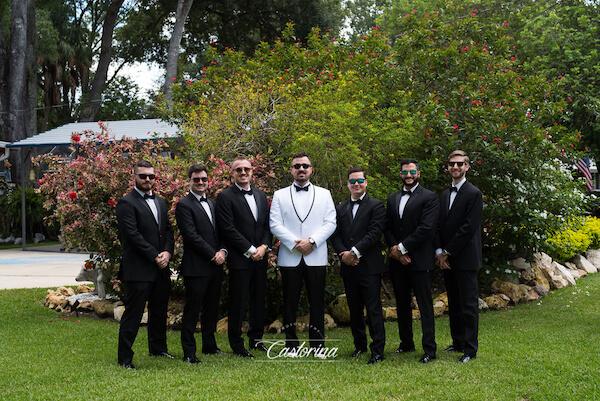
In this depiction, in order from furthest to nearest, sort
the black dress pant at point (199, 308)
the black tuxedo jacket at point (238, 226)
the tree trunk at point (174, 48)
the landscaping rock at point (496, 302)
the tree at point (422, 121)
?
the tree trunk at point (174, 48)
the landscaping rock at point (496, 302)
the tree at point (422, 121)
the black tuxedo jacket at point (238, 226)
the black dress pant at point (199, 308)

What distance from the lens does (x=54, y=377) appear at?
5574mm

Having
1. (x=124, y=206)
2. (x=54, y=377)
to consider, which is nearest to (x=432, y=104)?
(x=124, y=206)

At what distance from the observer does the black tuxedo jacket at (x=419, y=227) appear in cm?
596

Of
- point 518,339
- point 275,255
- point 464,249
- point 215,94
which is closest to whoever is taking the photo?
point 464,249

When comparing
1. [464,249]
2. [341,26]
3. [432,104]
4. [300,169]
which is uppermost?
[341,26]

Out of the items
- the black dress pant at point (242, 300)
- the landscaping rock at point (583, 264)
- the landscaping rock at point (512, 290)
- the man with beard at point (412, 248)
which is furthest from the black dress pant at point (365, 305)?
the landscaping rock at point (583, 264)

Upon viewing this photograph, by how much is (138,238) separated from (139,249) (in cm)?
11

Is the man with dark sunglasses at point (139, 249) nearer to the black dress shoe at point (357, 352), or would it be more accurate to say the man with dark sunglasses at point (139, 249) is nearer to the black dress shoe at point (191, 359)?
the black dress shoe at point (191, 359)

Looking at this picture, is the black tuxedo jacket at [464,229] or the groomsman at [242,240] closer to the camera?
the black tuxedo jacket at [464,229]

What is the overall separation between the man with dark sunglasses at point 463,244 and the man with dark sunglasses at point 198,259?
2.32 meters

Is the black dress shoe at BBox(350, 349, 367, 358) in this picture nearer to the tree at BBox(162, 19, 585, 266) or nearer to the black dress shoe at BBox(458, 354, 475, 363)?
the black dress shoe at BBox(458, 354, 475, 363)

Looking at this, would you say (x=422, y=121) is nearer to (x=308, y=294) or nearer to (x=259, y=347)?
(x=308, y=294)

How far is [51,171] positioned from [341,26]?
764 inches

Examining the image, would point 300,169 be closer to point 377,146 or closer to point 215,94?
point 377,146
